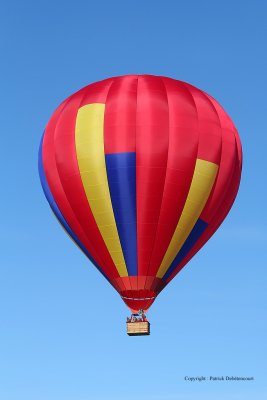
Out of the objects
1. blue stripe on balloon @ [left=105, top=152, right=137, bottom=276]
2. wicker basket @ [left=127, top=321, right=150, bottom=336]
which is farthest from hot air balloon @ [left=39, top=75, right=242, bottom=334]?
wicker basket @ [left=127, top=321, right=150, bottom=336]

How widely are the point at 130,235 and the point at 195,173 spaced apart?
369cm

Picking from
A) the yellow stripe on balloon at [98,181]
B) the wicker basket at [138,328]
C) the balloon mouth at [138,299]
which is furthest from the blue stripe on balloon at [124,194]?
the wicker basket at [138,328]

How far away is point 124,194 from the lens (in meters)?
59.5

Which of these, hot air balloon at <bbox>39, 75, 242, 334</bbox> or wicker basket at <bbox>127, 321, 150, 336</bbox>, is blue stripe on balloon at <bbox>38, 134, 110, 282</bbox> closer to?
hot air balloon at <bbox>39, 75, 242, 334</bbox>

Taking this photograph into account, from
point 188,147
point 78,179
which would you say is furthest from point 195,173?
point 78,179

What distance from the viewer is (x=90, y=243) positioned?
6075 centimetres

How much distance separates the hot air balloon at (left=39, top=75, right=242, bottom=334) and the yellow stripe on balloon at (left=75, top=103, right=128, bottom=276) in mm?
41

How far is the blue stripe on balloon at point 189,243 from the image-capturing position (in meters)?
60.7

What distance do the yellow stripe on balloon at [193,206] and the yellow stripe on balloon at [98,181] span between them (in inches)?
77.3

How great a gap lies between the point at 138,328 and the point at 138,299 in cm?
123

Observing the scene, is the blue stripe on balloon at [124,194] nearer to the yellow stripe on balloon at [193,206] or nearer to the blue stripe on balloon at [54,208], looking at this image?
the yellow stripe on balloon at [193,206]

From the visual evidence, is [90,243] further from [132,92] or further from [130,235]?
[132,92]

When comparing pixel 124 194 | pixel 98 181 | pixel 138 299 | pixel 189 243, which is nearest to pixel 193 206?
pixel 189 243

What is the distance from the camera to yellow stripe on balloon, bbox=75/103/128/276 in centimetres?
5966
